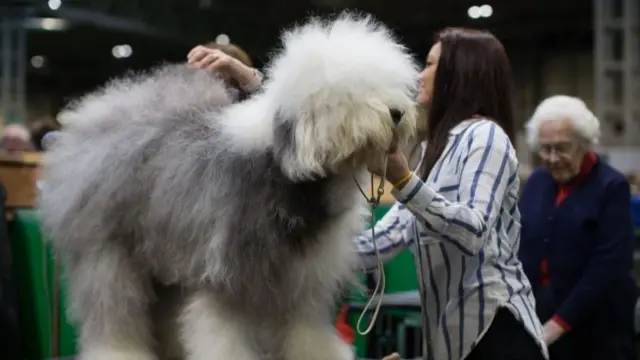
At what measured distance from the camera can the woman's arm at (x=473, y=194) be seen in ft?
4.76

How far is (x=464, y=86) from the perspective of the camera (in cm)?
170

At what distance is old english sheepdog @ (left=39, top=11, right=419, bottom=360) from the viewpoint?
4.01 ft

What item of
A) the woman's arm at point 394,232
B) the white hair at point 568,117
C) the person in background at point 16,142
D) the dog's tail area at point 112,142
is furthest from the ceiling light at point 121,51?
the dog's tail area at point 112,142

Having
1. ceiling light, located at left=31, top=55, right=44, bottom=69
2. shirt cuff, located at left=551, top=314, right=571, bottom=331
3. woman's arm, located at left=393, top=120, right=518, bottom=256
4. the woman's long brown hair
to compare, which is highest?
ceiling light, located at left=31, top=55, right=44, bottom=69

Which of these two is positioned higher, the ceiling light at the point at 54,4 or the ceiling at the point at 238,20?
the ceiling at the point at 238,20

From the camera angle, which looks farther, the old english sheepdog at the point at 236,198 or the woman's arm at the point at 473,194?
the woman's arm at the point at 473,194

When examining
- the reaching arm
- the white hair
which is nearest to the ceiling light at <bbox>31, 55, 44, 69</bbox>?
the white hair

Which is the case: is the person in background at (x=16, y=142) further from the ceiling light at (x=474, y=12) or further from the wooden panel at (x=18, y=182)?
the ceiling light at (x=474, y=12)

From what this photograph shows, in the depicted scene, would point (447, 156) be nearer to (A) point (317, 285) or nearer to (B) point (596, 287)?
(A) point (317, 285)

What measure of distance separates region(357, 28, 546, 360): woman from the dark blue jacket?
1.09 meters

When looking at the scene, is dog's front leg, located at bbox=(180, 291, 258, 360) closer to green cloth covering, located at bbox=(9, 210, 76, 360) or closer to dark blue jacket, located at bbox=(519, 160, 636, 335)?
dark blue jacket, located at bbox=(519, 160, 636, 335)

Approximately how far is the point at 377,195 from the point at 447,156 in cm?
34

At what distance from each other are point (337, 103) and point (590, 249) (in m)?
1.83

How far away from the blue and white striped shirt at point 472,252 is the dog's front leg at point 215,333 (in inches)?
13.8
